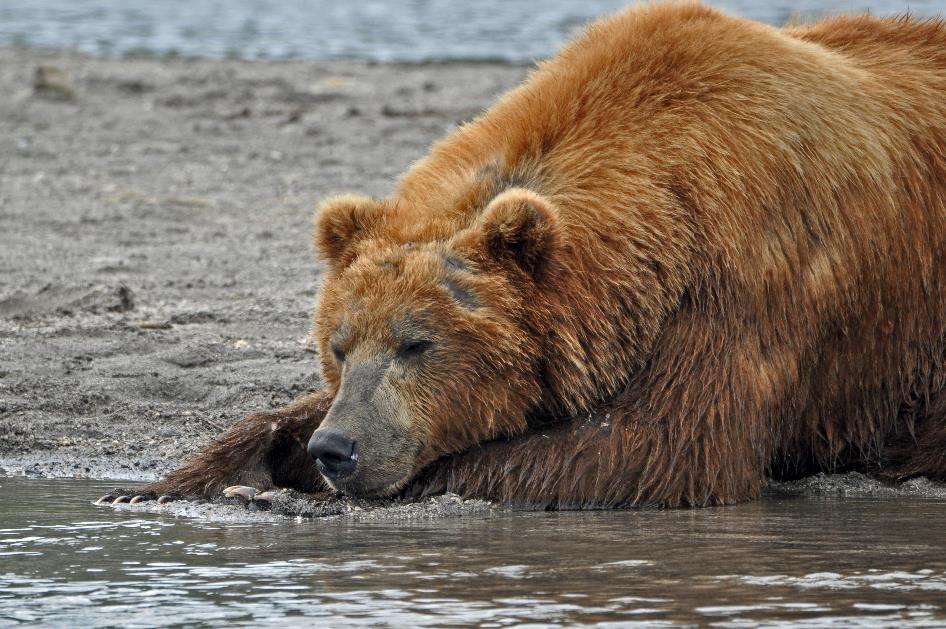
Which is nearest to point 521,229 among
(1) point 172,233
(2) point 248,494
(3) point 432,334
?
(3) point 432,334

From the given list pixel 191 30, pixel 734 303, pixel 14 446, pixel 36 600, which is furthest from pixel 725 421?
pixel 191 30

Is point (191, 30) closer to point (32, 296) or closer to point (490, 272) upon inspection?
point (32, 296)

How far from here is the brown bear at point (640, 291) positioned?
5.93 m

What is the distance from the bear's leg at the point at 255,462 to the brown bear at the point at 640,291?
11mm

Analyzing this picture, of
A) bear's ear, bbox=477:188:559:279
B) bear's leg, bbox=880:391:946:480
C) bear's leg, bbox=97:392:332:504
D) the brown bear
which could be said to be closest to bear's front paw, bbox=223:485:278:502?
bear's leg, bbox=97:392:332:504

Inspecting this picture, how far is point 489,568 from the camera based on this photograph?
16.5ft

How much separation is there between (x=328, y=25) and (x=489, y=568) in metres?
27.1

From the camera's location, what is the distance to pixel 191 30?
30062mm

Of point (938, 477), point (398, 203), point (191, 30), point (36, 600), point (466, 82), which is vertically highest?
point (191, 30)

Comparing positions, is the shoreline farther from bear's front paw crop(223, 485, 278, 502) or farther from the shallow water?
the shallow water

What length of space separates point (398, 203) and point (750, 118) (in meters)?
1.32

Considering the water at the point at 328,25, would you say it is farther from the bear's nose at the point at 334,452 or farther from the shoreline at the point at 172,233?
the bear's nose at the point at 334,452

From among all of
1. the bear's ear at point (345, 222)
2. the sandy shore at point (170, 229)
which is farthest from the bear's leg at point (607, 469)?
the sandy shore at point (170, 229)

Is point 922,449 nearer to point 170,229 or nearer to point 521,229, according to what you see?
point 521,229
